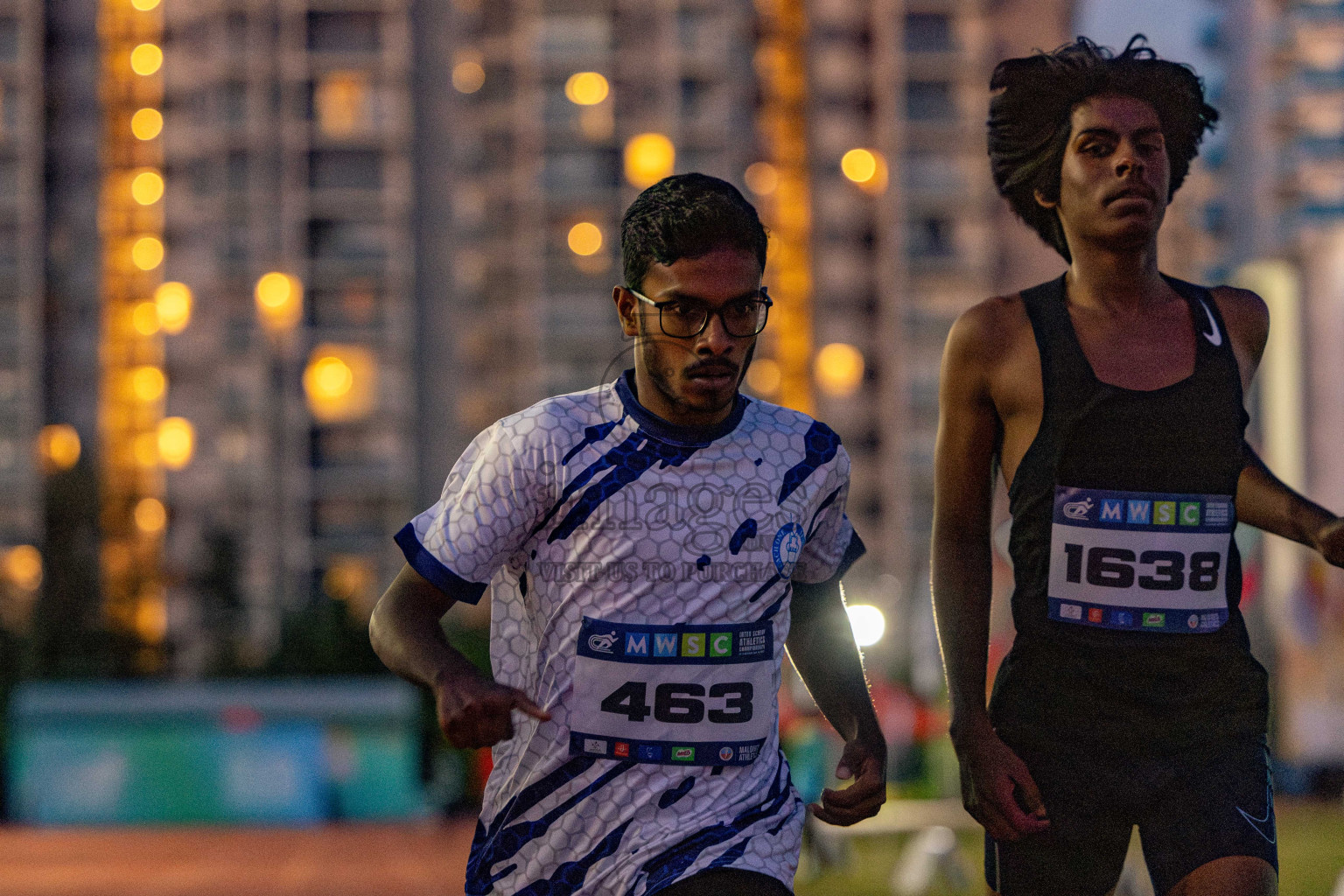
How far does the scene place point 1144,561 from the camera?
357cm

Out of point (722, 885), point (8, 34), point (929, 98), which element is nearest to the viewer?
point (722, 885)

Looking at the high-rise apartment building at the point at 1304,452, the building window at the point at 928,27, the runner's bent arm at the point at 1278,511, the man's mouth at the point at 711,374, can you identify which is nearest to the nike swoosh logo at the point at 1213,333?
the runner's bent arm at the point at 1278,511

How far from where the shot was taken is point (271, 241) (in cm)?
5703

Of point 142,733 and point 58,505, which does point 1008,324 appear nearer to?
point 142,733

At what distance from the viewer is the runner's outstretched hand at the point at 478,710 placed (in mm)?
2943

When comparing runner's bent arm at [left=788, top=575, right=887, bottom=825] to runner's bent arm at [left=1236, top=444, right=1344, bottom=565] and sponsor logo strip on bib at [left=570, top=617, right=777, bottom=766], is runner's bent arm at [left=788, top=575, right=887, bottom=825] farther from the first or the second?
runner's bent arm at [left=1236, top=444, right=1344, bottom=565]

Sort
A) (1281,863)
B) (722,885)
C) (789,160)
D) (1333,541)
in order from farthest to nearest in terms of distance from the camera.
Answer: (789,160) → (1281,863) → (1333,541) → (722,885)

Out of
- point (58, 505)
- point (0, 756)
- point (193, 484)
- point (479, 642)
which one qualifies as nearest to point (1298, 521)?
point (479, 642)

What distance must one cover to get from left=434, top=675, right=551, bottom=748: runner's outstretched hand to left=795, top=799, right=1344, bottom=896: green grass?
1109 centimetres

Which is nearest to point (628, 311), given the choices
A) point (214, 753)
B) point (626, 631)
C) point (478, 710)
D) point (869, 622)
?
point (626, 631)

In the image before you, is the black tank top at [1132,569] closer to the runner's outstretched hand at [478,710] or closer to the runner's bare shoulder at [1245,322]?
the runner's bare shoulder at [1245,322]

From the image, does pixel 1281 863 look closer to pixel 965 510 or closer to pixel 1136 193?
pixel 965 510

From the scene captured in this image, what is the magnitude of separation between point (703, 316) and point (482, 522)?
0.52 metres

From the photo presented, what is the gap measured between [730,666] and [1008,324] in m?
0.92
